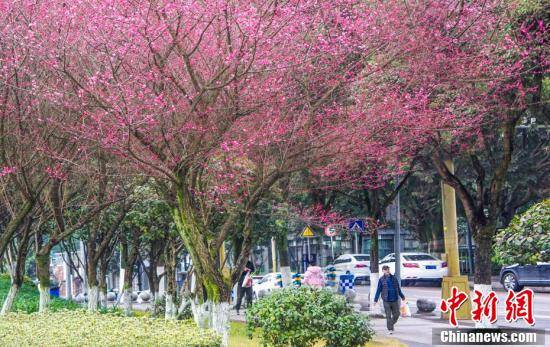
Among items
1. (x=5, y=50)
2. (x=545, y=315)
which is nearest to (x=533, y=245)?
(x=5, y=50)

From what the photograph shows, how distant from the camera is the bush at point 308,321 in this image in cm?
1335

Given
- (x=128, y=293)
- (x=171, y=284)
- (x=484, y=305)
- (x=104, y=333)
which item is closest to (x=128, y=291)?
(x=128, y=293)

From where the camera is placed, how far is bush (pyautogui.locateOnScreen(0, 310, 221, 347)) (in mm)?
10188

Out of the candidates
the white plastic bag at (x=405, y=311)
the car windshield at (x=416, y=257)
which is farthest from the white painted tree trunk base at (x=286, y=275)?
the car windshield at (x=416, y=257)

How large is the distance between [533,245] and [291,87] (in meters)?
5.32

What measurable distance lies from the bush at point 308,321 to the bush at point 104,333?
174 centimetres

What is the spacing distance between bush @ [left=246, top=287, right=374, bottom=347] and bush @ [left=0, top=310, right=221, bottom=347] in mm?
1737

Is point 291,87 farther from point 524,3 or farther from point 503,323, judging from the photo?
point 503,323

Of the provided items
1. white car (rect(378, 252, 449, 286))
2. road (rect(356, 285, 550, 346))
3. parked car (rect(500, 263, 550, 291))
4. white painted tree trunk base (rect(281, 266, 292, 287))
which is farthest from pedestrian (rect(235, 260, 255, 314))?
white car (rect(378, 252, 449, 286))

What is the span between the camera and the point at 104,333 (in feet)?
35.2

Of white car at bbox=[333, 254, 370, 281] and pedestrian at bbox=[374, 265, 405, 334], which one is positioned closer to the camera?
pedestrian at bbox=[374, 265, 405, 334]

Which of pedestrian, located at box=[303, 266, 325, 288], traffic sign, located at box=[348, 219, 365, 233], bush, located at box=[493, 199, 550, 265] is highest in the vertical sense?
traffic sign, located at box=[348, 219, 365, 233]

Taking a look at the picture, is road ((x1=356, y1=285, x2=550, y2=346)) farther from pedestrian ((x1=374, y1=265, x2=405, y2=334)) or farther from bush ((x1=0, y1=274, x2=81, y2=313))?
bush ((x1=0, y1=274, x2=81, y2=313))

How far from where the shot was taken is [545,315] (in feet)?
76.3
